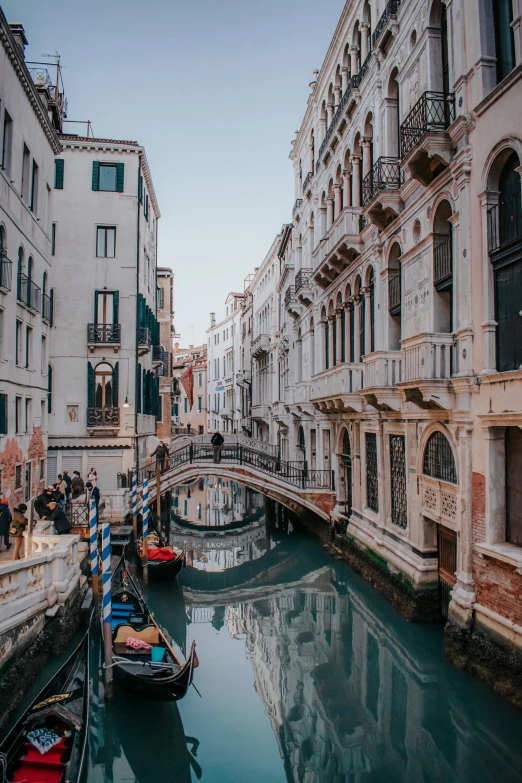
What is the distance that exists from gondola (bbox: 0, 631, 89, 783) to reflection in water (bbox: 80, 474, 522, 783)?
766 mm

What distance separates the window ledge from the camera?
24.6 feet

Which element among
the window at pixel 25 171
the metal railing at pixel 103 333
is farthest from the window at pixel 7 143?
the metal railing at pixel 103 333

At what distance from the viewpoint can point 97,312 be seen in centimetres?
1970

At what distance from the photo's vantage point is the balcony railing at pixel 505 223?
25.5 feet

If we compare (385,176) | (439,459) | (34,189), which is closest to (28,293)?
(34,189)

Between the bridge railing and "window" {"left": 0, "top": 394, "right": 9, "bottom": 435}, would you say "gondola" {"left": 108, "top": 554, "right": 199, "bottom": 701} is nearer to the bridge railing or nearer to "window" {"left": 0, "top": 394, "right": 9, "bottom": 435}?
"window" {"left": 0, "top": 394, "right": 9, "bottom": 435}

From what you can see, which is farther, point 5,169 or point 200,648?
point 5,169

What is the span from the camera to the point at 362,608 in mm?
12141

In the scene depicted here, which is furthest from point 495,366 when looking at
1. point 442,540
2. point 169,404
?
point 169,404

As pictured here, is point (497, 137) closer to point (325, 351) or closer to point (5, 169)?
point (5, 169)

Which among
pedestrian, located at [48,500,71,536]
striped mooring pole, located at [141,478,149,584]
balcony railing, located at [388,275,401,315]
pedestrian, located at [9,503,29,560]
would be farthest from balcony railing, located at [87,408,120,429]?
balcony railing, located at [388,275,401,315]

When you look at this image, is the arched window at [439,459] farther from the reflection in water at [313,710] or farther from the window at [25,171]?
the window at [25,171]

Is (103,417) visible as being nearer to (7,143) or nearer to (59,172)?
(59,172)

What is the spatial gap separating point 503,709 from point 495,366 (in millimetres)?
4142
